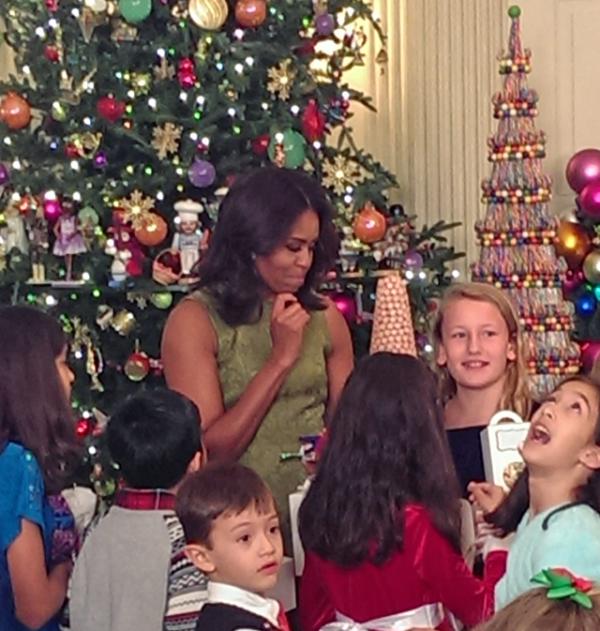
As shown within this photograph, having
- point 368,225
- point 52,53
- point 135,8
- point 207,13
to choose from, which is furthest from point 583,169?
point 52,53

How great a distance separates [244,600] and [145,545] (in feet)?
0.80

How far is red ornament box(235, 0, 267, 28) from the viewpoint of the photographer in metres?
5.64

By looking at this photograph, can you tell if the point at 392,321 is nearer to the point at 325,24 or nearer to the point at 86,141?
the point at 325,24

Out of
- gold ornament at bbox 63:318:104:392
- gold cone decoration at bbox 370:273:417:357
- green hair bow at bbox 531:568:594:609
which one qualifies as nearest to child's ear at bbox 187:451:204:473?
green hair bow at bbox 531:568:594:609

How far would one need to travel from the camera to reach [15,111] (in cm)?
577

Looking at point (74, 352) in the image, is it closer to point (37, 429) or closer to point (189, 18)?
point (189, 18)

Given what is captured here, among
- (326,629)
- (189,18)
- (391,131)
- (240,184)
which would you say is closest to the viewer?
(326,629)

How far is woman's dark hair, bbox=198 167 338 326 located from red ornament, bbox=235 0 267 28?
2640 mm

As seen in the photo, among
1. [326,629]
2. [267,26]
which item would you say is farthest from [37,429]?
[267,26]

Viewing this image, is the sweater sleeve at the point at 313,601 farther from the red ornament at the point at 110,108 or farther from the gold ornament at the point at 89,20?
the gold ornament at the point at 89,20

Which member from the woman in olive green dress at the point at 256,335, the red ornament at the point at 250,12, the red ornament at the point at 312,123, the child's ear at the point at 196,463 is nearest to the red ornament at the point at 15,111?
the red ornament at the point at 250,12

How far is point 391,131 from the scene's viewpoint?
661cm

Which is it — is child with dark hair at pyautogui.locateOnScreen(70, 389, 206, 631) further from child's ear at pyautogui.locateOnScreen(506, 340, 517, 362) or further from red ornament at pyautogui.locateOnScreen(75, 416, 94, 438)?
red ornament at pyautogui.locateOnScreen(75, 416, 94, 438)

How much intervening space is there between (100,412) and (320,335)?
8.83ft
